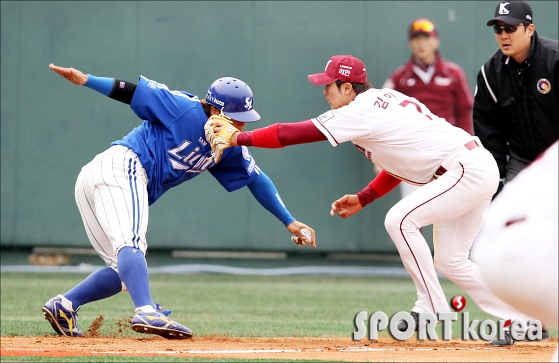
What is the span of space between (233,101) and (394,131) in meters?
0.99

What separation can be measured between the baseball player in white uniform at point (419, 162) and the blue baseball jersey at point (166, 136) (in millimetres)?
229

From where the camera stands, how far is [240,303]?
24.4 feet

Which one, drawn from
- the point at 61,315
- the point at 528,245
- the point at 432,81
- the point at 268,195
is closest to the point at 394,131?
the point at 268,195

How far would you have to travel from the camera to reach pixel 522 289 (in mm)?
2273

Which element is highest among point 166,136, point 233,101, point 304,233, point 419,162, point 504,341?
point 233,101

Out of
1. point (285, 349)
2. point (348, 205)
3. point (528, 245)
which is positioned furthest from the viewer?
point (348, 205)

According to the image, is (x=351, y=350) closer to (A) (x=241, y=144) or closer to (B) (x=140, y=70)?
(A) (x=241, y=144)

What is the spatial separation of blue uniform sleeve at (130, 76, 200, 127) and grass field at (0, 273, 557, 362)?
A: 1429 mm

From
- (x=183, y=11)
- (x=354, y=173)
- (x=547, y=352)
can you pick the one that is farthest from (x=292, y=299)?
(x=183, y=11)

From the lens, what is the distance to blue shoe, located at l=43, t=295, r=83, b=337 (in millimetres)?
4863

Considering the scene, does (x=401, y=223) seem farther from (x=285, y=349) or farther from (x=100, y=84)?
(x=100, y=84)

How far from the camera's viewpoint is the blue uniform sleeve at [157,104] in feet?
16.1

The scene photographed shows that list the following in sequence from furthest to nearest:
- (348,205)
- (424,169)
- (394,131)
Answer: (348,205) → (424,169) → (394,131)

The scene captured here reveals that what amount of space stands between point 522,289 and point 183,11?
8465mm
